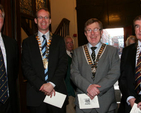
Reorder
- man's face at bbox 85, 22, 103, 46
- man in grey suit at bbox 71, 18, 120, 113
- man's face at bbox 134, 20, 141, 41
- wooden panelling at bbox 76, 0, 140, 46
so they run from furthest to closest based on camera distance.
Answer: wooden panelling at bbox 76, 0, 140, 46
man's face at bbox 85, 22, 103, 46
man in grey suit at bbox 71, 18, 120, 113
man's face at bbox 134, 20, 141, 41

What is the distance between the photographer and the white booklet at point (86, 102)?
187 cm

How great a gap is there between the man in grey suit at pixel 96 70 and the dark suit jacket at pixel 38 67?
0.19m

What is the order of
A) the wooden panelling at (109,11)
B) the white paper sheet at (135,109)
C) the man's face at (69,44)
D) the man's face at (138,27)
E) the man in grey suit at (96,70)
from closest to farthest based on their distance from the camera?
the white paper sheet at (135,109)
the man's face at (138,27)
the man in grey suit at (96,70)
the man's face at (69,44)
the wooden panelling at (109,11)

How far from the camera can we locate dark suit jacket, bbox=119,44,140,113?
1.86 meters

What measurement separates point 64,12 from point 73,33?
1035 mm

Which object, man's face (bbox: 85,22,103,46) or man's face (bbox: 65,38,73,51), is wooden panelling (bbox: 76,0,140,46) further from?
man's face (bbox: 85,22,103,46)

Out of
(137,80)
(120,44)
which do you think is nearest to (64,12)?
(120,44)

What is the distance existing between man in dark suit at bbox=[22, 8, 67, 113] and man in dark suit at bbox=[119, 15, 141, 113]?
702 millimetres

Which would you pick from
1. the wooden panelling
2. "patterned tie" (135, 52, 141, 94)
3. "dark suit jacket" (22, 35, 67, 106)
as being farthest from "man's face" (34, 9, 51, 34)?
the wooden panelling

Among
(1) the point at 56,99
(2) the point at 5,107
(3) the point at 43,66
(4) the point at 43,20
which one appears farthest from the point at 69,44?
(2) the point at 5,107

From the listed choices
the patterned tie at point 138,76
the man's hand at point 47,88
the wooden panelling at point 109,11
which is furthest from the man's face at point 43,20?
the wooden panelling at point 109,11

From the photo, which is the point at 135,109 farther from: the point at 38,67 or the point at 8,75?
the point at 8,75

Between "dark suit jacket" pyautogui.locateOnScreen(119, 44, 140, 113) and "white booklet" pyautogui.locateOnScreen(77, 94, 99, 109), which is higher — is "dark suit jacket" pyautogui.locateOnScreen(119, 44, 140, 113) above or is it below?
above

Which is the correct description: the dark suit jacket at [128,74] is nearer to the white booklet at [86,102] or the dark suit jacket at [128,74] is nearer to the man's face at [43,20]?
the white booklet at [86,102]
